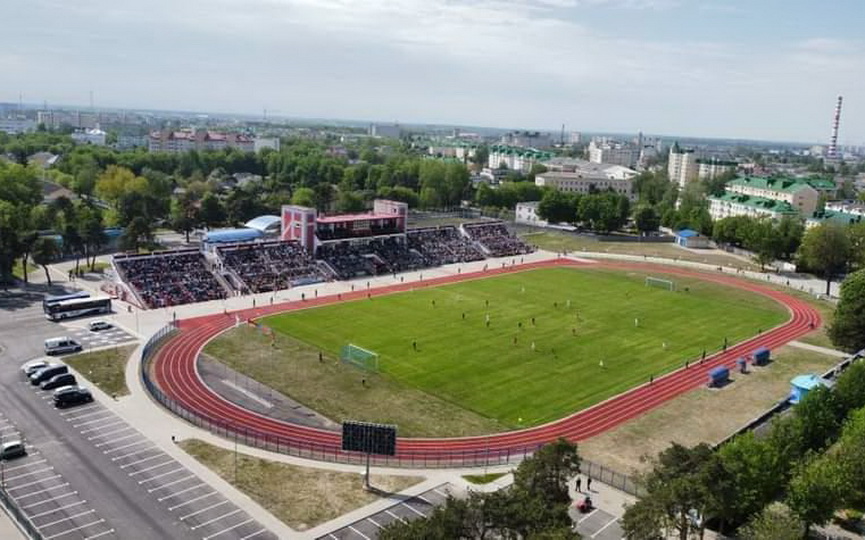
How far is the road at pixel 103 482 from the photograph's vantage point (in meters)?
28.1

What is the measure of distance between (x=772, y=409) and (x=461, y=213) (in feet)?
299

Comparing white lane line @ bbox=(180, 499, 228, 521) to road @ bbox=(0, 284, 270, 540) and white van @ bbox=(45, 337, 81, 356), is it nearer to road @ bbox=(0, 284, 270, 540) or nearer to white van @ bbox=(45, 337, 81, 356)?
road @ bbox=(0, 284, 270, 540)

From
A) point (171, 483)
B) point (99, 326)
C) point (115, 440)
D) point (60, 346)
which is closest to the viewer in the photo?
point (171, 483)

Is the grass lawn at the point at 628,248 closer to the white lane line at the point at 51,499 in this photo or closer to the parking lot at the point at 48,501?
the parking lot at the point at 48,501

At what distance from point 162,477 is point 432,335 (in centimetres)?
2789

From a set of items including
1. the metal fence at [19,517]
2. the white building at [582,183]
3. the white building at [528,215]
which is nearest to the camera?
the metal fence at [19,517]

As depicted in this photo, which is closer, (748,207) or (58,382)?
(58,382)

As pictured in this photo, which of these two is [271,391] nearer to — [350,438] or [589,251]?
[350,438]

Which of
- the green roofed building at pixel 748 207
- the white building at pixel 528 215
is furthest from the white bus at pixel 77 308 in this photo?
the green roofed building at pixel 748 207

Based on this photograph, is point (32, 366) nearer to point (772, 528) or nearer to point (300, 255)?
point (300, 255)

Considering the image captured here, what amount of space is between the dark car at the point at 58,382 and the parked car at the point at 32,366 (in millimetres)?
2276

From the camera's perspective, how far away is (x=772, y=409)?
42.4 meters

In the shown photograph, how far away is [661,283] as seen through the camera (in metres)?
79.5

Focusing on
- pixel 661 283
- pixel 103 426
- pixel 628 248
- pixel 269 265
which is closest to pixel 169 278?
pixel 269 265
